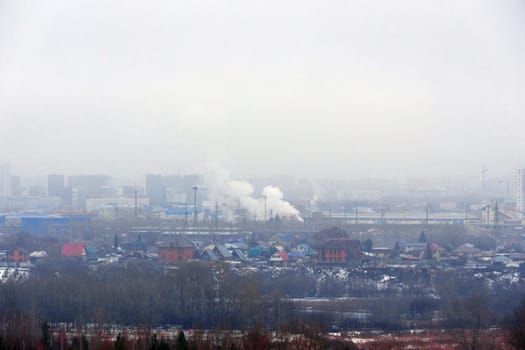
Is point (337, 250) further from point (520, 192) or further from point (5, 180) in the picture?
point (5, 180)

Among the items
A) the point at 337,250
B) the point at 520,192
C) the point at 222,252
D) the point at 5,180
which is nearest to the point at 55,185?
the point at 5,180

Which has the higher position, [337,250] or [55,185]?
[55,185]

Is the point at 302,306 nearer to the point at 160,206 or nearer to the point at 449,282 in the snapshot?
the point at 449,282

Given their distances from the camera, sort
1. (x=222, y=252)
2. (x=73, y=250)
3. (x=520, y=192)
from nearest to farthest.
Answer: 1. (x=222, y=252)
2. (x=73, y=250)
3. (x=520, y=192)

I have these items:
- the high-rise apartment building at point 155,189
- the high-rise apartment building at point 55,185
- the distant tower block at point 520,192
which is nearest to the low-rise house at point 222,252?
the distant tower block at point 520,192

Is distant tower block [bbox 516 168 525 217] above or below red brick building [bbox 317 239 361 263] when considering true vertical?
above

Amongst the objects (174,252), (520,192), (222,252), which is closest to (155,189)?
(520,192)

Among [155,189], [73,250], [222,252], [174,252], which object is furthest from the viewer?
[155,189]

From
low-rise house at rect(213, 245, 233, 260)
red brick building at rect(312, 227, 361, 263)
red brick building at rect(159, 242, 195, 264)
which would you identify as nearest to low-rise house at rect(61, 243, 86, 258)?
red brick building at rect(159, 242, 195, 264)

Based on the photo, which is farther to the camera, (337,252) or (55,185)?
(55,185)

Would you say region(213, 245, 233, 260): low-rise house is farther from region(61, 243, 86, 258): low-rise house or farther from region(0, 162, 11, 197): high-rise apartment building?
region(0, 162, 11, 197): high-rise apartment building

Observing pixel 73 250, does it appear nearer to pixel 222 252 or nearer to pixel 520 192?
pixel 222 252
